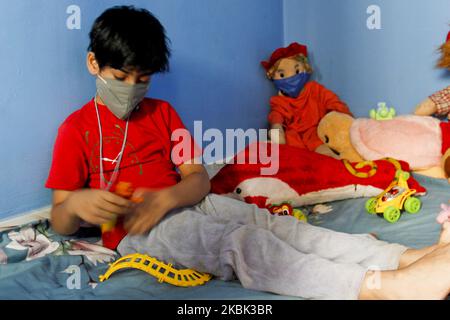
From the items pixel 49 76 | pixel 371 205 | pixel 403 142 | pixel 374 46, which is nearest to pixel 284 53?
pixel 374 46

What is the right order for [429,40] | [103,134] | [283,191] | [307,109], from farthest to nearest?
[307,109]
[429,40]
[283,191]
[103,134]

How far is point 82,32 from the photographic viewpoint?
1.13 metres

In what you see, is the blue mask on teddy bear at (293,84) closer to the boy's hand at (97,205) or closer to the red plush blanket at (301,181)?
the red plush blanket at (301,181)

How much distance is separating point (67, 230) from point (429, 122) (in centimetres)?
112

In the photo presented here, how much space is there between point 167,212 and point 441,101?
3.43 feet

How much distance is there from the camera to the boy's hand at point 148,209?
900 mm

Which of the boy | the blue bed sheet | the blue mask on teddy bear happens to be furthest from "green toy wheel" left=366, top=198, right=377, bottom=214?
the blue mask on teddy bear

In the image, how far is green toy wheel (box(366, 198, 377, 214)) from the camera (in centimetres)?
120

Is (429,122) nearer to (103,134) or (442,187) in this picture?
(442,187)

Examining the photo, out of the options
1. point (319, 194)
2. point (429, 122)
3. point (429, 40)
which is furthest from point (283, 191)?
point (429, 40)

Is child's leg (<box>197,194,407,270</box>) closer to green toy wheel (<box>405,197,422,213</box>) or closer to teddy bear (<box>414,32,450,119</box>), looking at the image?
green toy wheel (<box>405,197,422,213</box>)

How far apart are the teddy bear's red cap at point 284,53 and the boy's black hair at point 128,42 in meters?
0.90

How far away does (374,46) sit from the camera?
177 centimetres

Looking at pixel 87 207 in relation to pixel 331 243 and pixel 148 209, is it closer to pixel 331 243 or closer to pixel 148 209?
pixel 148 209
